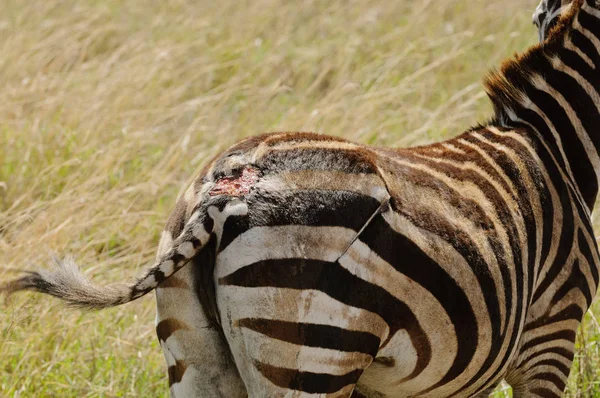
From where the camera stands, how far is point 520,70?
4152 millimetres

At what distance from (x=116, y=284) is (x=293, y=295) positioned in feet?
1.94

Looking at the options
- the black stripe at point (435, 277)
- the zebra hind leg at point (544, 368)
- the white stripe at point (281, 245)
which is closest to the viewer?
the white stripe at point (281, 245)

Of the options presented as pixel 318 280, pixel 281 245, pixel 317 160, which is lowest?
pixel 318 280

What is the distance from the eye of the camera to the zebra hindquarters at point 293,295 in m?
2.88

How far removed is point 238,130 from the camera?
767 cm

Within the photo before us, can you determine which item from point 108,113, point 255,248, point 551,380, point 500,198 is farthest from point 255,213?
point 108,113

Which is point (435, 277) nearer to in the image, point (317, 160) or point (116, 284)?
point (317, 160)

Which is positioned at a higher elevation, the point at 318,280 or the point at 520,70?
the point at 318,280

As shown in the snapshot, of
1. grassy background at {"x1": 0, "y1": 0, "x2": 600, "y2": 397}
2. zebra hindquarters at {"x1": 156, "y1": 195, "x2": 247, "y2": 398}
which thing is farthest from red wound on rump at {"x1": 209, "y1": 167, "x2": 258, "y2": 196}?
grassy background at {"x1": 0, "y1": 0, "x2": 600, "y2": 397}

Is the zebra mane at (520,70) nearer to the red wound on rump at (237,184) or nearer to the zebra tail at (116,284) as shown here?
the red wound on rump at (237,184)

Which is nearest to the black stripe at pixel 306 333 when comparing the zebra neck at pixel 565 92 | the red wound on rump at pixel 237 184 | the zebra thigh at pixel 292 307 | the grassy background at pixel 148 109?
the zebra thigh at pixel 292 307

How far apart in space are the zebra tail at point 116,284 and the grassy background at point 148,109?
1.50 metres

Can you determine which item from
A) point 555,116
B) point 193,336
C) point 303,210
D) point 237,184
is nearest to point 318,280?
point 303,210

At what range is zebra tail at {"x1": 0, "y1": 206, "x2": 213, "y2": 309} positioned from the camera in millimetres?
2900
